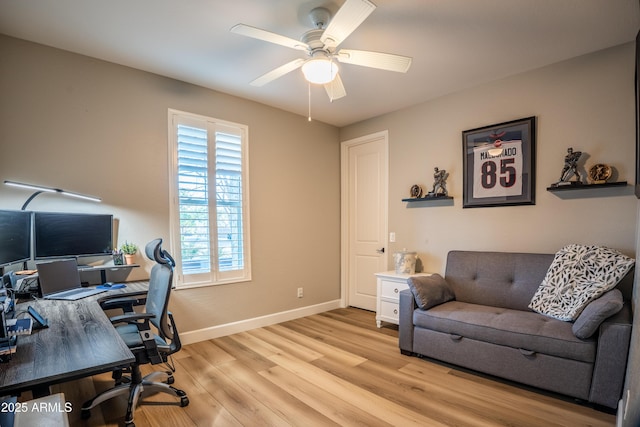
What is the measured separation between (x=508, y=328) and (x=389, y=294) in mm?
1416

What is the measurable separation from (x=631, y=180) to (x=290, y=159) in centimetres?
337

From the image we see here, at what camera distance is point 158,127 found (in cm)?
310

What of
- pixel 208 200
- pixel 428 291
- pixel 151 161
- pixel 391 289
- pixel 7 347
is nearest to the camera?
pixel 7 347

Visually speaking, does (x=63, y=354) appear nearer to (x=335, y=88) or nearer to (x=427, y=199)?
(x=335, y=88)

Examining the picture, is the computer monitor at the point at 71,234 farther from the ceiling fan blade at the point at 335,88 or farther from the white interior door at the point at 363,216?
the white interior door at the point at 363,216

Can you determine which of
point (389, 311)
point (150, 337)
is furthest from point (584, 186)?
point (150, 337)

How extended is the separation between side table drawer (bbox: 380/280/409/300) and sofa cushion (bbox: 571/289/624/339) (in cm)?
160

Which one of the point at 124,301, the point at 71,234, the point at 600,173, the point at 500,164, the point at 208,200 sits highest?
the point at 500,164

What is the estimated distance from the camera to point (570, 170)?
273 centimetres

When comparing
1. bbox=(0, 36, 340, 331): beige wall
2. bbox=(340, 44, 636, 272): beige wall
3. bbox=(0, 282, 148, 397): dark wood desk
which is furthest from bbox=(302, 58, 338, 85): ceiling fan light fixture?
bbox=(0, 282, 148, 397): dark wood desk

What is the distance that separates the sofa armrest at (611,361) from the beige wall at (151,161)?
9.98 ft

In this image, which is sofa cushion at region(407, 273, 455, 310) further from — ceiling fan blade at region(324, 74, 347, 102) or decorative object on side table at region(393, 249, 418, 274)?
ceiling fan blade at region(324, 74, 347, 102)

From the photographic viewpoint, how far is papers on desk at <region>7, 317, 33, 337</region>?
54.3 inches

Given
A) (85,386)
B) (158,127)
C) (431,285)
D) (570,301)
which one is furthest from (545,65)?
(85,386)
